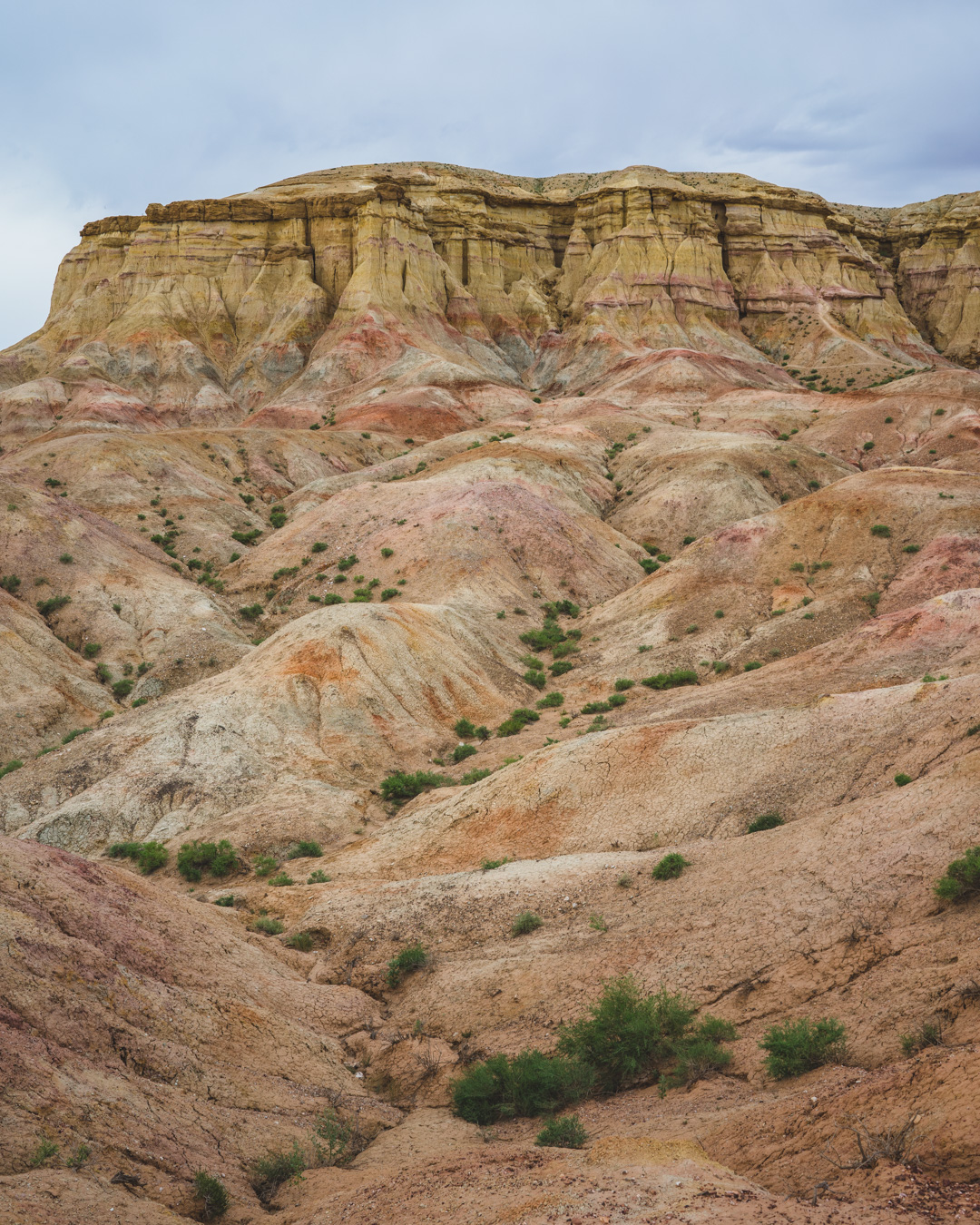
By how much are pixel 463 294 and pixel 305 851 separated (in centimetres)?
7787

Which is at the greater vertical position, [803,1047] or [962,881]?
[962,881]

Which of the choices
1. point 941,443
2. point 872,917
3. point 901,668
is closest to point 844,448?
point 941,443

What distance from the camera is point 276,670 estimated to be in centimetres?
3075

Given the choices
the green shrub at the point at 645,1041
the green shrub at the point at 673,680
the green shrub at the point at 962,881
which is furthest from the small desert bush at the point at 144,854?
the green shrub at the point at 962,881

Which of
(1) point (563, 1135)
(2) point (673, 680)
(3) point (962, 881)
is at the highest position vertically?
(2) point (673, 680)

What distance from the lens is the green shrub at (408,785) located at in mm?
26516

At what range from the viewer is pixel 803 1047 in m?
10.2

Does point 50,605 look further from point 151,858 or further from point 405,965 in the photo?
point 405,965

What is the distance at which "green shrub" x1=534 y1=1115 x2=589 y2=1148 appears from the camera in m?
10.2

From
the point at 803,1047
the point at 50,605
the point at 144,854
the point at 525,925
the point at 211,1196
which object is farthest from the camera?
the point at 50,605

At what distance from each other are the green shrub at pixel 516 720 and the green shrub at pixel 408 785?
384 cm

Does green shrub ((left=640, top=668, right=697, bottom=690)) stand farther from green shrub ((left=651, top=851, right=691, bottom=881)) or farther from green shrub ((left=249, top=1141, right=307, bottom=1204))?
green shrub ((left=249, top=1141, right=307, bottom=1204))

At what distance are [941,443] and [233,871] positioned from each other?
50.1m

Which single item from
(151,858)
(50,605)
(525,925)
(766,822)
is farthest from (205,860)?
(50,605)
